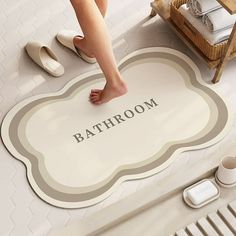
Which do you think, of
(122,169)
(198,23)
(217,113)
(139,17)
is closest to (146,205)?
(122,169)

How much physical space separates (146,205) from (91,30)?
1.88 ft

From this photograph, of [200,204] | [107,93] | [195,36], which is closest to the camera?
[200,204]

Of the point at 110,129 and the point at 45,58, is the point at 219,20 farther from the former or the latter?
the point at 45,58

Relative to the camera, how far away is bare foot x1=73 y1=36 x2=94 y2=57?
199 centimetres

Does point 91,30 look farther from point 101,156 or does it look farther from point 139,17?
point 139,17

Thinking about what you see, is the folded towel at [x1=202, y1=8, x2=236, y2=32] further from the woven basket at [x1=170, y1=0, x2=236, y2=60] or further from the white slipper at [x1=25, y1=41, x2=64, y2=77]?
the white slipper at [x1=25, y1=41, x2=64, y2=77]

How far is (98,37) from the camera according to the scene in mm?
1668

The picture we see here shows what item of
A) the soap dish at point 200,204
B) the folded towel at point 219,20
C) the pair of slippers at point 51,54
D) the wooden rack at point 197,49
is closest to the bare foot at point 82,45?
the pair of slippers at point 51,54

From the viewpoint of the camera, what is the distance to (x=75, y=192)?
169 centimetres

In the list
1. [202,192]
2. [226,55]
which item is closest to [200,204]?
[202,192]

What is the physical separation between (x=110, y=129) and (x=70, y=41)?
1.38 ft

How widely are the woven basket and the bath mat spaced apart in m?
0.11

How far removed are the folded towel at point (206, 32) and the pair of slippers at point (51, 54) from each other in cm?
40

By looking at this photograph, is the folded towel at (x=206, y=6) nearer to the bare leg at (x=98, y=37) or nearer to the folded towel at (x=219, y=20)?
the folded towel at (x=219, y=20)
